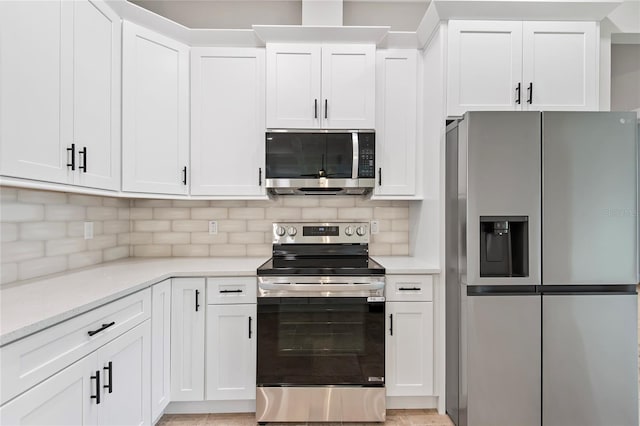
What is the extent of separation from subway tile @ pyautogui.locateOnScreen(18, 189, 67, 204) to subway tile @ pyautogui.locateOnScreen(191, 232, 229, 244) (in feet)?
3.01

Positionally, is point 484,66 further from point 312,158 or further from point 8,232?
point 8,232

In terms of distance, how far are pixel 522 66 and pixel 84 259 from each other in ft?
10.1

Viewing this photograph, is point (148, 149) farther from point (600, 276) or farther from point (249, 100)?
point (600, 276)

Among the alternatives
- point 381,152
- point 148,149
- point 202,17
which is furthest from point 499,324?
point 202,17

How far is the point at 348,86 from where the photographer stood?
2330 mm

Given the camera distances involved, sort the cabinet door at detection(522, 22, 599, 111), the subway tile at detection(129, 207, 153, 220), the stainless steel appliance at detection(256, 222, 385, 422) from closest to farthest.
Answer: the stainless steel appliance at detection(256, 222, 385, 422) → the cabinet door at detection(522, 22, 599, 111) → the subway tile at detection(129, 207, 153, 220)

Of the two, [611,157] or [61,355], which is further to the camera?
[611,157]

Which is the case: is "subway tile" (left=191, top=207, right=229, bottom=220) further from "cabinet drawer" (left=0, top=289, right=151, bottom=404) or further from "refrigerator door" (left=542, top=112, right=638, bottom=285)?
"refrigerator door" (left=542, top=112, right=638, bottom=285)

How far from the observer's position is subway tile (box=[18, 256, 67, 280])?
1.68 metres

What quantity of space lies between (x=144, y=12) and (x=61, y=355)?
2.01 metres

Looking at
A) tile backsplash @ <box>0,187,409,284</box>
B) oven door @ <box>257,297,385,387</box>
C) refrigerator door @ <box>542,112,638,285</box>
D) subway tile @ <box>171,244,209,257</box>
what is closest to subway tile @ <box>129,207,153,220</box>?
tile backsplash @ <box>0,187,409,284</box>

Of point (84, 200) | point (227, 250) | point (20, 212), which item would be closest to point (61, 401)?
point (20, 212)

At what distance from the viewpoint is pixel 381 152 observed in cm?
240

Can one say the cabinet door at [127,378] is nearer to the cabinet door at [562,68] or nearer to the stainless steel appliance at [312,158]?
the stainless steel appliance at [312,158]
